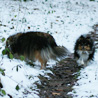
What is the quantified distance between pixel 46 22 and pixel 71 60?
5.83 meters

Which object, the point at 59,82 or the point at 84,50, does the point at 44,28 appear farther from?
the point at 59,82

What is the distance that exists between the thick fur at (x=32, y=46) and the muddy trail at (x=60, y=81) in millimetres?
565

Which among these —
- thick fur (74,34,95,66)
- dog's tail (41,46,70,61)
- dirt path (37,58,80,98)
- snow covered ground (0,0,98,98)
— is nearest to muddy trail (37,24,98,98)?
dirt path (37,58,80,98)

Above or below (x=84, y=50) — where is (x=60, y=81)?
below

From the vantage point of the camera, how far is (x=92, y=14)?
697 inches

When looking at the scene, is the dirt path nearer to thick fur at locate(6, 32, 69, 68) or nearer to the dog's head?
thick fur at locate(6, 32, 69, 68)

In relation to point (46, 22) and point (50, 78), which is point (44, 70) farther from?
point (46, 22)

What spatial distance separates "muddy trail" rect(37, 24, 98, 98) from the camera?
5.19m

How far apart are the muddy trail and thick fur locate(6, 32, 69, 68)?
57 centimetres

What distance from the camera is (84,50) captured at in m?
7.23

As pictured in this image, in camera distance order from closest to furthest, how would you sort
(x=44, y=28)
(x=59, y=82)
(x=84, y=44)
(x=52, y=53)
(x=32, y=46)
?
(x=59, y=82)
(x=32, y=46)
(x=52, y=53)
(x=84, y=44)
(x=44, y=28)

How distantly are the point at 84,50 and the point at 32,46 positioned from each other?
1.78 metres

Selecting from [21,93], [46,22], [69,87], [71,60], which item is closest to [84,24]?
[46,22]

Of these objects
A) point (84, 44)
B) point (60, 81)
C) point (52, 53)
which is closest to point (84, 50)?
point (84, 44)
